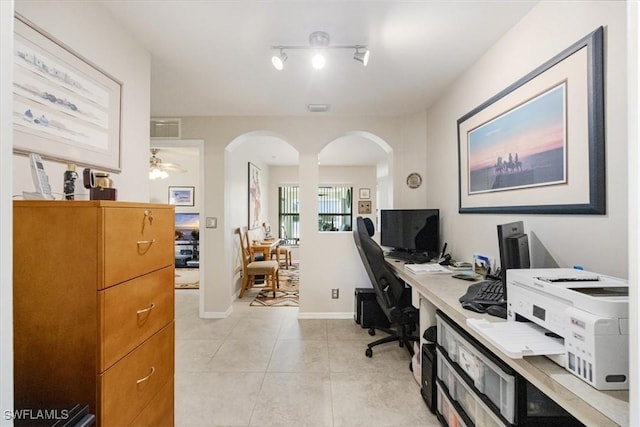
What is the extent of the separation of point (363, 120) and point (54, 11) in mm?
2707

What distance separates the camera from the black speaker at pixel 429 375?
5.69ft

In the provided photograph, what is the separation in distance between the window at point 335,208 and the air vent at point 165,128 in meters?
4.53

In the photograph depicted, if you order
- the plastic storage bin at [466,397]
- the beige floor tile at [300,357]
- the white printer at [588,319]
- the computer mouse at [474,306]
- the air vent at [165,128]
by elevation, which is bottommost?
the beige floor tile at [300,357]

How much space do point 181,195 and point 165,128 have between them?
359 centimetres

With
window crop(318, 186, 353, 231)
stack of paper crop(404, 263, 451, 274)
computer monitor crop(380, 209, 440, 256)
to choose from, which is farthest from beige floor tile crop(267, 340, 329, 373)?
window crop(318, 186, 353, 231)

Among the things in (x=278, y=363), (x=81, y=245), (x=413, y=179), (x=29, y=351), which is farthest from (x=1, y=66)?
(x=413, y=179)

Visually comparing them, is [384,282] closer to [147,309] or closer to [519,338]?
[519,338]

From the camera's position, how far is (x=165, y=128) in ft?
10.8

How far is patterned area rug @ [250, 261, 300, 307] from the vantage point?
12.7ft

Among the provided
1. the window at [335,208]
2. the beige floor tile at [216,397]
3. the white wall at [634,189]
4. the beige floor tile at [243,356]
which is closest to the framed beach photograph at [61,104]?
the beige floor tile at [216,397]

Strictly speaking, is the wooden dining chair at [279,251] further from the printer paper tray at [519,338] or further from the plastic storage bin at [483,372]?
the printer paper tray at [519,338]

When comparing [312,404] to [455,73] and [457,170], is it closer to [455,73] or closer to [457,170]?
[457,170]

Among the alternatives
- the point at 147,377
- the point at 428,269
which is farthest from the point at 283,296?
the point at 147,377

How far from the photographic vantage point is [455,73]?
7.55 feet
